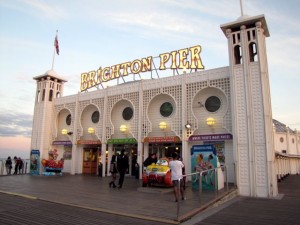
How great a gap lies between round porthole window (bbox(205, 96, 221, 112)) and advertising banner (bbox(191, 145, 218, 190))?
166 inches

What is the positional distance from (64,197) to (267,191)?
8.18 metres

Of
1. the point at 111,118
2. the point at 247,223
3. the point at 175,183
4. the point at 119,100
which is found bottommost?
the point at 247,223

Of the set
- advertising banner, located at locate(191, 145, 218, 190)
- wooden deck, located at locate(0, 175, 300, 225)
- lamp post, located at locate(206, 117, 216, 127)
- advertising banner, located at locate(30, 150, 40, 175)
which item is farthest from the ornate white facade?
wooden deck, located at locate(0, 175, 300, 225)

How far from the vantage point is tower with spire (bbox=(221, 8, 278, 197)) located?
1087 cm

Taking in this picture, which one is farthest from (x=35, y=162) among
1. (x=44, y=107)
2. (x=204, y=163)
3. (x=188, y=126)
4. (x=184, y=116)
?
(x=204, y=163)

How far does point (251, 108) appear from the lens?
11.5m

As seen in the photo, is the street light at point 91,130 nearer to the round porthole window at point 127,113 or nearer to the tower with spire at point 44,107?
the round porthole window at point 127,113

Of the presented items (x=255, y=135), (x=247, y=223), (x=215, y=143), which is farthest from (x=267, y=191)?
(x=247, y=223)

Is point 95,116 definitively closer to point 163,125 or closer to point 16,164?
point 163,125

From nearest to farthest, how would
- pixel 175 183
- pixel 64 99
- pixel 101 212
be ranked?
1. pixel 101 212
2. pixel 175 183
3. pixel 64 99

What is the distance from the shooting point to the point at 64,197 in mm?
8820

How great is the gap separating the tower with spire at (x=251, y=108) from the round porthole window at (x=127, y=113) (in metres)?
8.11

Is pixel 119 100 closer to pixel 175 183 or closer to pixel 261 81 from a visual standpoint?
pixel 261 81

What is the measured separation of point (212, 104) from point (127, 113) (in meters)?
6.38
